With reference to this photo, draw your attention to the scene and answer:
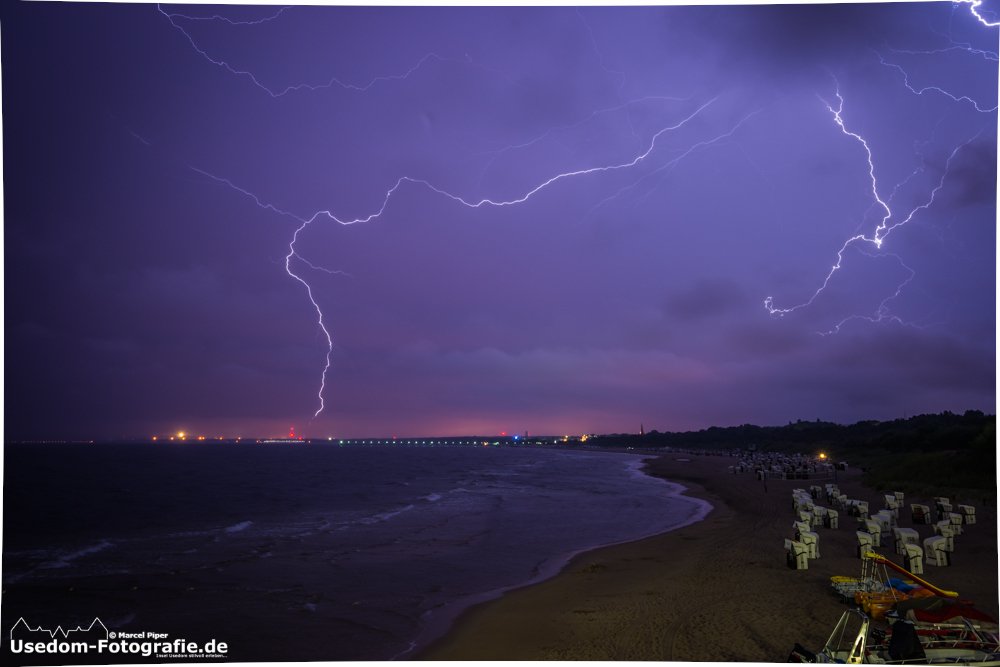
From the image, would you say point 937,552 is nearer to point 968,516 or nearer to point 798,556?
point 798,556

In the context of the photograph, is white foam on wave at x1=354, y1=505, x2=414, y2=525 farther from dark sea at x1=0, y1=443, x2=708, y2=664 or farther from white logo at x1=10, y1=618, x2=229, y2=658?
white logo at x1=10, y1=618, x2=229, y2=658

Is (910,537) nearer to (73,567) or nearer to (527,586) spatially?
(527,586)

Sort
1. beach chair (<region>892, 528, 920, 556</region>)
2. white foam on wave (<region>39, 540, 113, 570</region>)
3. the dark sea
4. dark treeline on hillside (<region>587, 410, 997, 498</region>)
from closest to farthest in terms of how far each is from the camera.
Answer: the dark sea < beach chair (<region>892, 528, 920, 556</region>) < white foam on wave (<region>39, 540, 113, 570</region>) < dark treeline on hillside (<region>587, 410, 997, 498</region>)

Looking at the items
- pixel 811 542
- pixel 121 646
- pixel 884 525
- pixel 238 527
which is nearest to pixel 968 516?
pixel 884 525

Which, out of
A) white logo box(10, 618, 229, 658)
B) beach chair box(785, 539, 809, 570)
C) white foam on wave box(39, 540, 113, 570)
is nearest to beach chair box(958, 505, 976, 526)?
beach chair box(785, 539, 809, 570)

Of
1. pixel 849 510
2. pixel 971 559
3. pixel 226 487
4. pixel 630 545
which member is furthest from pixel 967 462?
pixel 226 487

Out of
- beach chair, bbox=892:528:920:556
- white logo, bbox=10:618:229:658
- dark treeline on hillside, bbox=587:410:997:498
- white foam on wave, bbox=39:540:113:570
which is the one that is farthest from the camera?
dark treeline on hillside, bbox=587:410:997:498
